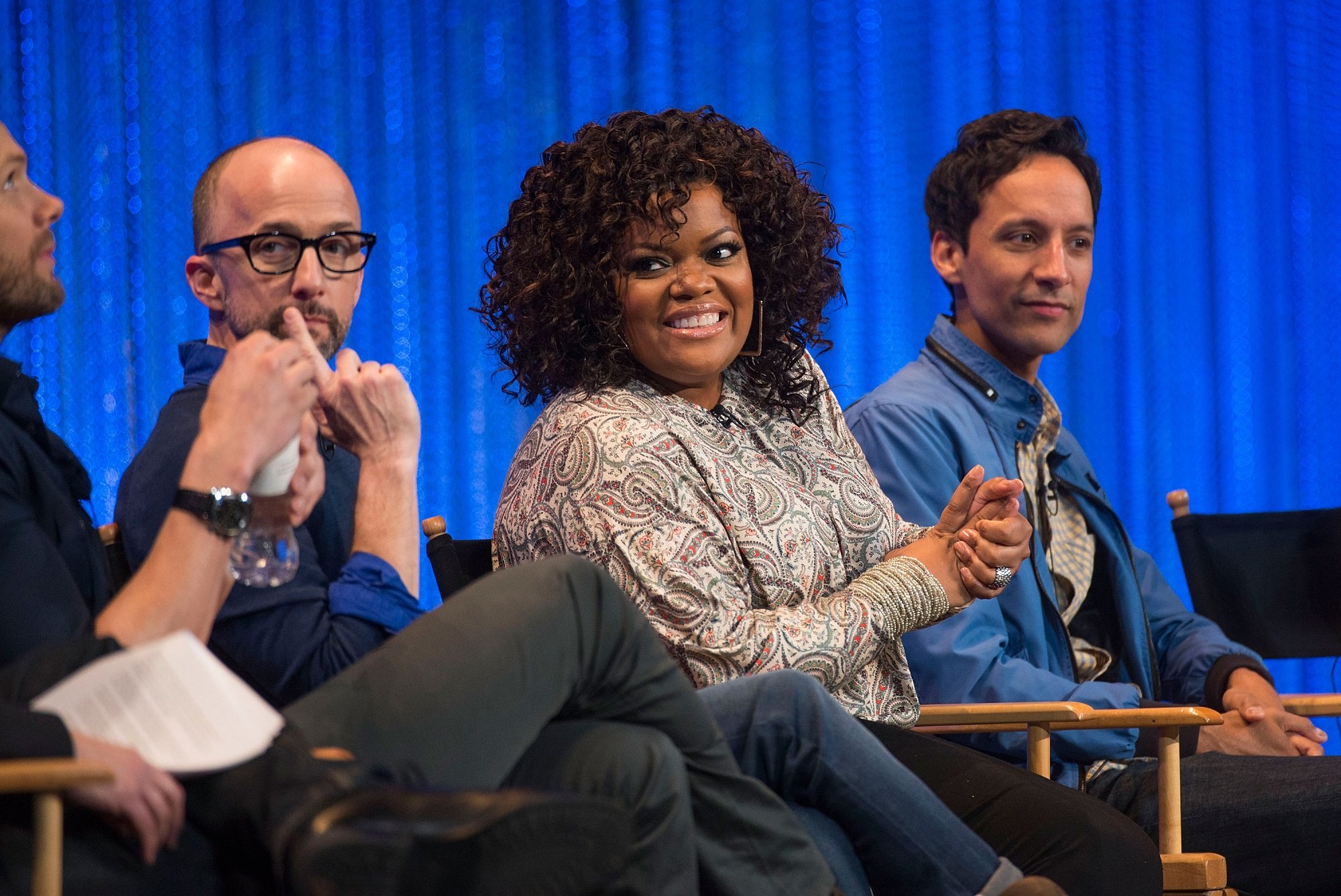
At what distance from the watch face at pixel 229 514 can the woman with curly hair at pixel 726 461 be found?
23.7 inches

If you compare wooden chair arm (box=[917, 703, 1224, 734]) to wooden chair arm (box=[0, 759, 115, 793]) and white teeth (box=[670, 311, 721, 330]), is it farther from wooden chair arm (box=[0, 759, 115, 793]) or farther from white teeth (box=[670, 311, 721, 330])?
wooden chair arm (box=[0, 759, 115, 793])

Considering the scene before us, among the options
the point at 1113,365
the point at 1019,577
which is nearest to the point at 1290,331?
the point at 1113,365

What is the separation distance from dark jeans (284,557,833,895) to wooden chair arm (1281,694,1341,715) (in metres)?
1.14

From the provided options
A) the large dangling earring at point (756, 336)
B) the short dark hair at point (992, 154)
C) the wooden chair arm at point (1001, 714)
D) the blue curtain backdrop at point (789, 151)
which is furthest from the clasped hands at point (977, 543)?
the blue curtain backdrop at point (789, 151)

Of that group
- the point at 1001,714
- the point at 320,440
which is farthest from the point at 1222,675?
the point at 320,440

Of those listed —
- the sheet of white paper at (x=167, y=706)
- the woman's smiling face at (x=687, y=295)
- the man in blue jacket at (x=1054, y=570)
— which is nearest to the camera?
the sheet of white paper at (x=167, y=706)

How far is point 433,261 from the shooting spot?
3686mm

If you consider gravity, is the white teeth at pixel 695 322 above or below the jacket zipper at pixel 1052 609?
above

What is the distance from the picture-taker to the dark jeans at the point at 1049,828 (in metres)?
1.88

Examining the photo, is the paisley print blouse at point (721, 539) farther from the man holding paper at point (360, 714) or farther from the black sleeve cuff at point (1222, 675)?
the black sleeve cuff at point (1222, 675)

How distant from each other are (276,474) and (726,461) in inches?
30.9

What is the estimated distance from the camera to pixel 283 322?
76.4 inches

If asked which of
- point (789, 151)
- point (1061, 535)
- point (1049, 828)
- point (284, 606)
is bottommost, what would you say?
point (1049, 828)

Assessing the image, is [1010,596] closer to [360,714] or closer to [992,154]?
[992,154]
